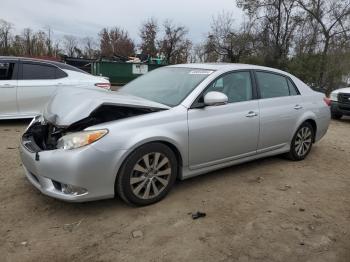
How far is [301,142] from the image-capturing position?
19.0 ft

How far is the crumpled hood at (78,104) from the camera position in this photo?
143 inches

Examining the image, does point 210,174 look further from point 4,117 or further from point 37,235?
point 4,117

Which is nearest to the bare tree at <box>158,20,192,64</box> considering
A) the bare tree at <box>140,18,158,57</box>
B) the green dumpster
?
the bare tree at <box>140,18,158,57</box>

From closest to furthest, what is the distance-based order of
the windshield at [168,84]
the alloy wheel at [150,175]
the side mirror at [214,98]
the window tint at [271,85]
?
the alloy wheel at [150,175], the side mirror at [214,98], the windshield at [168,84], the window tint at [271,85]

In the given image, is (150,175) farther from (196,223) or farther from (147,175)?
(196,223)

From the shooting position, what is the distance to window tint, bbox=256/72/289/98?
5137mm

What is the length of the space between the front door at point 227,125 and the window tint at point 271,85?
230 millimetres

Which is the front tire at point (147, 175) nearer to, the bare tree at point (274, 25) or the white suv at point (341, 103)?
the white suv at point (341, 103)

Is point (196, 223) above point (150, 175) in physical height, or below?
below

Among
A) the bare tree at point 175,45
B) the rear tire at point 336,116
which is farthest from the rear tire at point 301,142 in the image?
the bare tree at point 175,45

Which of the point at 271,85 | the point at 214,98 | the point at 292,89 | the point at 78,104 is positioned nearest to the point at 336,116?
the point at 292,89

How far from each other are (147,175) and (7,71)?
5196mm

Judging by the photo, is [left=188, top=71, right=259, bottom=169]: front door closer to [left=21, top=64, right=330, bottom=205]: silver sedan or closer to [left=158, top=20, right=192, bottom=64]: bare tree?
[left=21, top=64, right=330, bottom=205]: silver sedan

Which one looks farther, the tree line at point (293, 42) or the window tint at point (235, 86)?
the tree line at point (293, 42)
